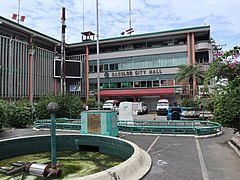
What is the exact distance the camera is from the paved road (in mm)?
6000

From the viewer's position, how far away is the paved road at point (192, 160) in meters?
6.00

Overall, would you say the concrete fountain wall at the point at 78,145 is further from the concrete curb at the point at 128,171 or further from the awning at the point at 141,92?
the awning at the point at 141,92

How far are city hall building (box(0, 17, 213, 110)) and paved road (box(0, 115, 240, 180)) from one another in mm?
24030

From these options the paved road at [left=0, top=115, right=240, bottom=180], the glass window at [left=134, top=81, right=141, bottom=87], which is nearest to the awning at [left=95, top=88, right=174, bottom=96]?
the glass window at [left=134, top=81, right=141, bottom=87]

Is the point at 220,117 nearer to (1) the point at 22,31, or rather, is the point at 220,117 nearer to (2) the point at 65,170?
(2) the point at 65,170

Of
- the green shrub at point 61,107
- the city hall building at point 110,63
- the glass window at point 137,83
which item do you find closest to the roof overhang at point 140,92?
the city hall building at point 110,63

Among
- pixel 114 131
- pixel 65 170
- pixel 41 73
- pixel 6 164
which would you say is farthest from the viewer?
pixel 41 73

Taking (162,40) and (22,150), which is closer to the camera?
(22,150)

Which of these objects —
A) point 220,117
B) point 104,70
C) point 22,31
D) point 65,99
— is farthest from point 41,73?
point 220,117

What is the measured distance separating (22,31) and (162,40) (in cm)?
2319

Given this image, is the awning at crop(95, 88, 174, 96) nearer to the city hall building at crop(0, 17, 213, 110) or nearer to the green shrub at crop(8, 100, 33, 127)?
the city hall building at crop(0, 17, 213, 110)

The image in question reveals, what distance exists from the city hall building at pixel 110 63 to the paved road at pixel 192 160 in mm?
24030

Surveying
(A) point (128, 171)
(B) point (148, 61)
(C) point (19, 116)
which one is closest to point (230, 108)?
(A) point (128, 171)

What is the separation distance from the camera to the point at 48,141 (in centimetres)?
1011
